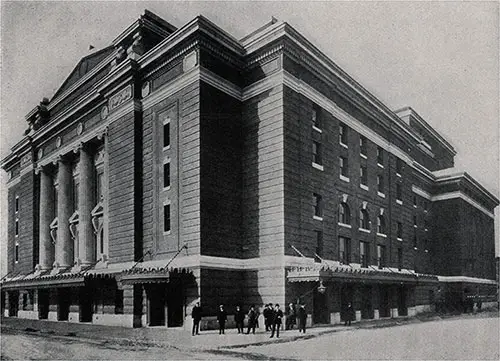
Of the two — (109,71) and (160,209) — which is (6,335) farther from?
(109,71)

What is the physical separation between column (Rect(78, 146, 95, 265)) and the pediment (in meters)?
6.62

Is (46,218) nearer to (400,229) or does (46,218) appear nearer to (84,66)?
(84,66)

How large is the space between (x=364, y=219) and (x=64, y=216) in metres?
22.4

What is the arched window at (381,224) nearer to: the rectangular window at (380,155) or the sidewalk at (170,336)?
the rectangular window at (380,155)

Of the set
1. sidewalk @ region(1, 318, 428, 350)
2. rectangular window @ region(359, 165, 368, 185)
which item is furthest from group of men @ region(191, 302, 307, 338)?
rectangular window @ region(359, 165, 368, 185)

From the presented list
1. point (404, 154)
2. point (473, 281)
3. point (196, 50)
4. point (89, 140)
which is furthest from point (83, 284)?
point (473, 281)

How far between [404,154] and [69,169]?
27.4 m

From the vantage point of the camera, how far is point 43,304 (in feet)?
128

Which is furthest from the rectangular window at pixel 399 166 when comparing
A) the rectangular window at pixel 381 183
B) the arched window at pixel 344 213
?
the arched window at pixel 344 213

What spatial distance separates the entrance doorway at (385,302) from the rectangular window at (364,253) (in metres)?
2.94

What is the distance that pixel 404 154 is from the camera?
4478 cm

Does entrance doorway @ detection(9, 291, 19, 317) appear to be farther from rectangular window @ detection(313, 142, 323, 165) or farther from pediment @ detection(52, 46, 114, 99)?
rectangular window @ detection(313, 142, 323, 165)

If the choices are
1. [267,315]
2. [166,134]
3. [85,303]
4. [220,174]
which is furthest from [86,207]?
[267,315]

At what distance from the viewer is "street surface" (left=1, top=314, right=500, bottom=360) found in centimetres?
1808
